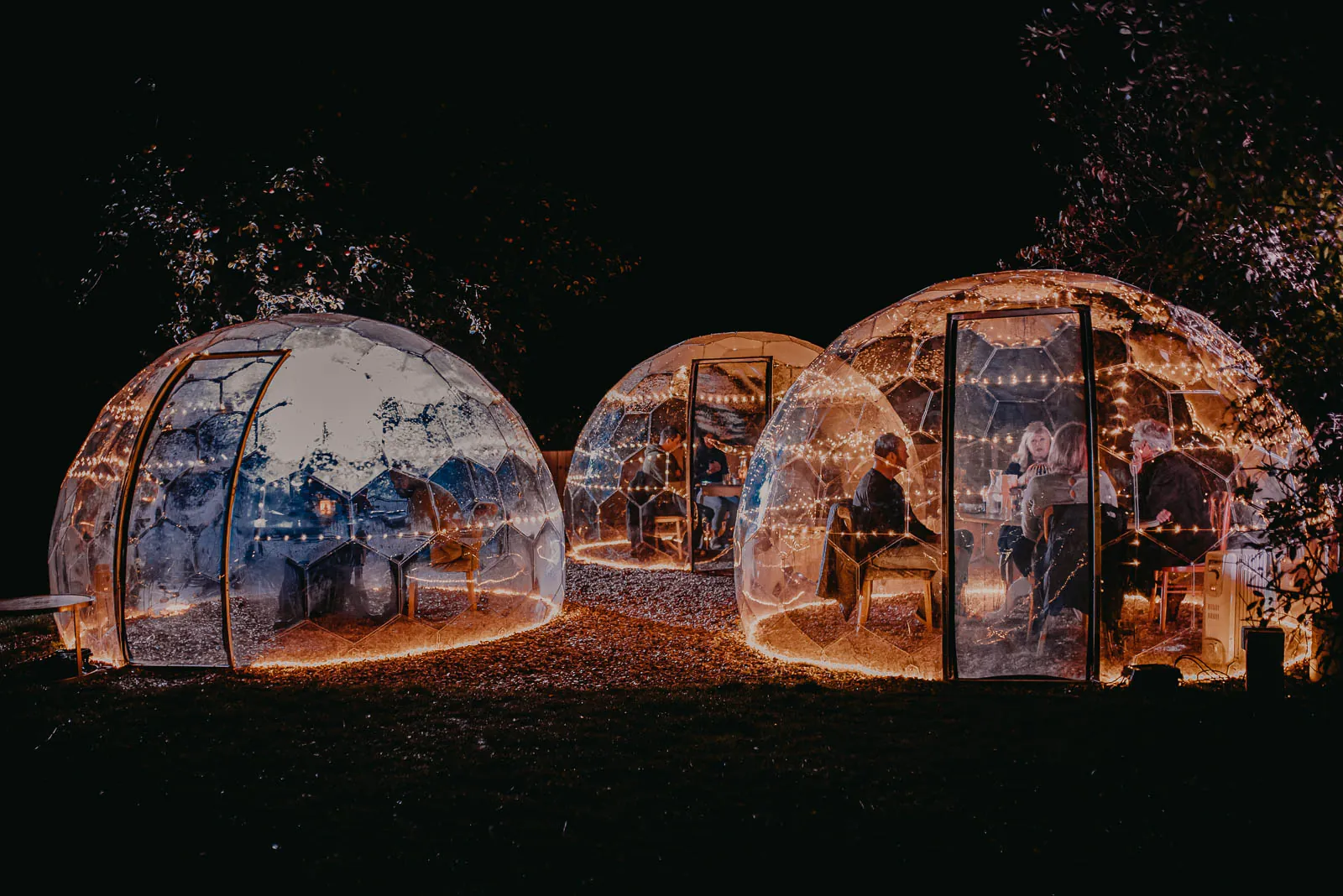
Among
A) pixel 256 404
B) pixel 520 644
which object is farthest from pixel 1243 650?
pixel 256 404

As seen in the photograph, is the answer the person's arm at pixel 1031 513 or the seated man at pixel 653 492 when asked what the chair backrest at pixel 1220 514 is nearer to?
the person's arm at pixel 1031 513

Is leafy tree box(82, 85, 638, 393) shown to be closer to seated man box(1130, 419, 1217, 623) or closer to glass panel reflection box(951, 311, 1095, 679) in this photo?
glass panel reflection box(951, 311, 1095, 679)

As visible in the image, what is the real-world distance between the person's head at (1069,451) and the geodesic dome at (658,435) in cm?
638

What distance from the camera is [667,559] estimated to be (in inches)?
526

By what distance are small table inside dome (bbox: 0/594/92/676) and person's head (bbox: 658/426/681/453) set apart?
7.72 m

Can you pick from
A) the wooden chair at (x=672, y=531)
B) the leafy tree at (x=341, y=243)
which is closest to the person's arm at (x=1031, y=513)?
the wooden chair at (x=672, y=531)

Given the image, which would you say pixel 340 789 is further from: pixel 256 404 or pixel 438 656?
pixel 256 404

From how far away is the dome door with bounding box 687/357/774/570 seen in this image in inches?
516

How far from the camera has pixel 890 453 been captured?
742 cm

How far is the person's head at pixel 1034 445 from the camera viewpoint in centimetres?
816

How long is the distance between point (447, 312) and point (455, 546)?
277 inches

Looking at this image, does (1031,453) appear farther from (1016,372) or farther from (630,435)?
(630,435)

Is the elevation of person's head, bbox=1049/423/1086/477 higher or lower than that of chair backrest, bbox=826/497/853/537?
higher

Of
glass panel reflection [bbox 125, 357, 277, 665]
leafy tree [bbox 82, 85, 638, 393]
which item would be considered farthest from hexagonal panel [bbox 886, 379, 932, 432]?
leafy tree [bbox 82, 85, 638, 393]
